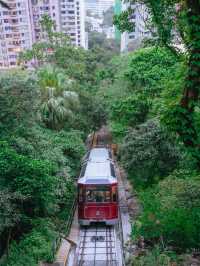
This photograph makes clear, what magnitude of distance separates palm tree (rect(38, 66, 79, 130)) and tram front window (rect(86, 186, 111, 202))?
262 inches

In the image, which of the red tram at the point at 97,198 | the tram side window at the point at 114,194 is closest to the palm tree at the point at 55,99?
the red tram at the point at 97,198

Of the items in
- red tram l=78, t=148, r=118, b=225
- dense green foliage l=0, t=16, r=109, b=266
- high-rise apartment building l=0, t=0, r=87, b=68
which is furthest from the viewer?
high-rise apartment building l=0, t=0, r=87, b=68

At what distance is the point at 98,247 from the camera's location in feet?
39.3

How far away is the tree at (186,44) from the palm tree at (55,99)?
11563 millimetres

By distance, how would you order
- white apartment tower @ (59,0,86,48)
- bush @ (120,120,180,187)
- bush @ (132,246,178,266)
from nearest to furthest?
bush @ (132,246,178,266), bush @ (120,120,180,187), white apartment tower @ (59,0,86,48)

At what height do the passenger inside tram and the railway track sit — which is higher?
the passenger inside tram

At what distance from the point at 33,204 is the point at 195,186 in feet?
18.2

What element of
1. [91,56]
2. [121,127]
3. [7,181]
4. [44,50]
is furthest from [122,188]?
[91,56]

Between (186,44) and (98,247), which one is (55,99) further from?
(186,44)

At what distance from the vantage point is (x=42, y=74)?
64.9 feet

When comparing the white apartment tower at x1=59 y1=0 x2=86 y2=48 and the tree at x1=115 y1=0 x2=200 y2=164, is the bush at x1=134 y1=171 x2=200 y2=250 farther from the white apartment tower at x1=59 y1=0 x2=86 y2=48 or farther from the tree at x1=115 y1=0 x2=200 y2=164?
the white apartment tower at x1=59 y1=0 x2=86 y2=48

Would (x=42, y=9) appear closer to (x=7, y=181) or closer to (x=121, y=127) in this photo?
(x=121, y=127)

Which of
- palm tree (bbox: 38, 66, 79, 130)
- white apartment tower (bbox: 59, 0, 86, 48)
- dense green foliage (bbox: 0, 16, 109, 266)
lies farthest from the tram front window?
white apartment tower (bbox: 59, 0, 86, 48)

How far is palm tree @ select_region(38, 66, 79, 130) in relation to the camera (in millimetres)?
18516
